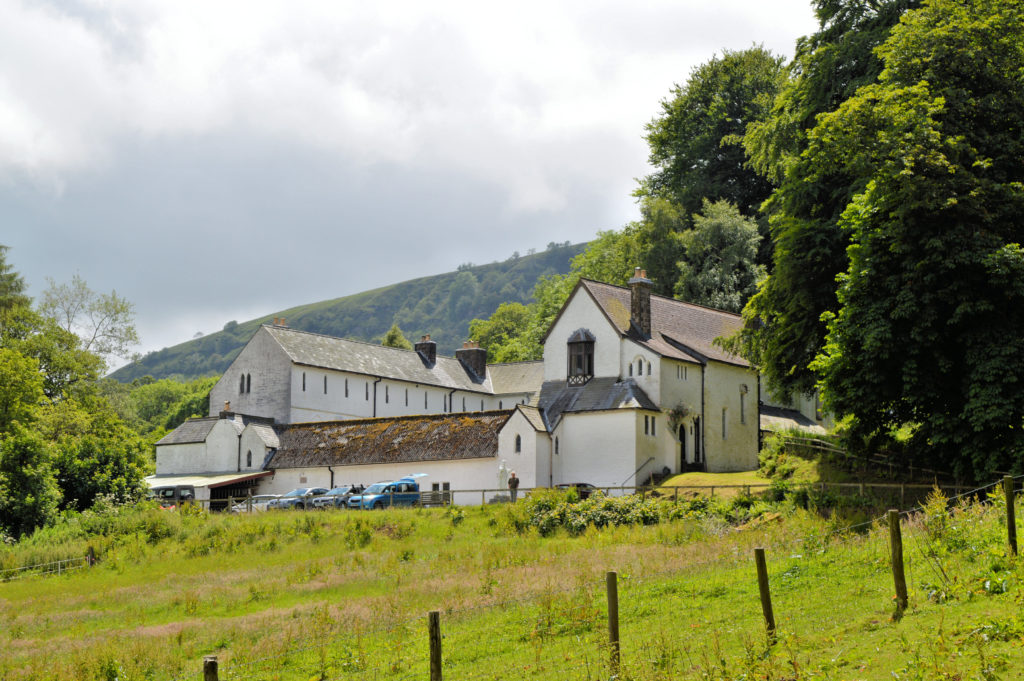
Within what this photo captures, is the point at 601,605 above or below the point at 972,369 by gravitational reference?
below

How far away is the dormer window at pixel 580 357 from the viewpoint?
5709 centimetres

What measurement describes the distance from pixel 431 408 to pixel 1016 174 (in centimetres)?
5415

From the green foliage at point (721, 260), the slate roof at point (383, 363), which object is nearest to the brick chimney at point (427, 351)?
the slate roof at point (383, 363)

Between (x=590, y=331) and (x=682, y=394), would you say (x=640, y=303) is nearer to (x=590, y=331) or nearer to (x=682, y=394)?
(x=590, y=331)

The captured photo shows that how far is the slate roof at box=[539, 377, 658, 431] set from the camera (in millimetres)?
53812

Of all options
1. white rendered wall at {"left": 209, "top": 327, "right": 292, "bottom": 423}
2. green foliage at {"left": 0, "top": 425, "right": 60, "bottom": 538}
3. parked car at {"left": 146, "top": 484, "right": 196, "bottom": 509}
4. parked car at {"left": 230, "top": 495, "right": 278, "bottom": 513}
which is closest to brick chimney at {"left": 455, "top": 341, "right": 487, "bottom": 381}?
white rendered wall at {"left": 209, "top": 327, "right": 292, "bottom": 423}

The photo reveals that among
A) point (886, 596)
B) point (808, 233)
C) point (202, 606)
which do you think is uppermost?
point (808, 233)

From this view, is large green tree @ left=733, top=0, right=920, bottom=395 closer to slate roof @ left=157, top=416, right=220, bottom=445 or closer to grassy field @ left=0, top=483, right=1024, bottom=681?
grassy field @ left=0, top=483, right=1024, bottom=681

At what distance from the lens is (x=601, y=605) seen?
2191 cm

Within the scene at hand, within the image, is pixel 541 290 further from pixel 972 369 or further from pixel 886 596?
pixel 886 596

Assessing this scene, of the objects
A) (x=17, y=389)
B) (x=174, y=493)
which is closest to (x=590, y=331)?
(x=174, y=493)

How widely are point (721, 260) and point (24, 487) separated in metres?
44.9

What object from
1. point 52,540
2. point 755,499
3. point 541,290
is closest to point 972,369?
point 755,499

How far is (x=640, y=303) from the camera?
5775 centimetres
